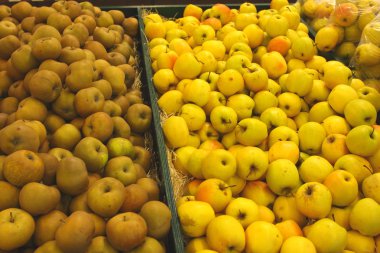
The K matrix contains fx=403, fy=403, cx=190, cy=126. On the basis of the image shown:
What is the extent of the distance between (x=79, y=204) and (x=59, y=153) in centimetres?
27

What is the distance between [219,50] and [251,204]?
1182mm

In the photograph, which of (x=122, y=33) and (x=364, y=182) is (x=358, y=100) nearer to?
(x=364, y=182)

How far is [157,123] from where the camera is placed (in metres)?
2.19

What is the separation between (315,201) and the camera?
168 centimetres

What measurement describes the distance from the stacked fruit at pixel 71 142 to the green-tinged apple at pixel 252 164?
1.33ft

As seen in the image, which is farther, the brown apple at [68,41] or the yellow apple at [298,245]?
the brown apple at [68,41]

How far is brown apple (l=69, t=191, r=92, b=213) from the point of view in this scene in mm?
1587

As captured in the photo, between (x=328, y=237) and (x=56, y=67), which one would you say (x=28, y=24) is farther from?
(x=328, y=237)

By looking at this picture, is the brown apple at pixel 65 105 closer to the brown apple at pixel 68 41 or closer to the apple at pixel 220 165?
the brown apple at pixel 68 41

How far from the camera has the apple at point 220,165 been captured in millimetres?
1817

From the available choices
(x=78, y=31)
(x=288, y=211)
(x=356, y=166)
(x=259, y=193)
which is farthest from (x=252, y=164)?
(x=78, y=31)

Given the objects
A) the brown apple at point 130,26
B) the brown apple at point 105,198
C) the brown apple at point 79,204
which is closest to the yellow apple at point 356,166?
the brown apple at point 105,198

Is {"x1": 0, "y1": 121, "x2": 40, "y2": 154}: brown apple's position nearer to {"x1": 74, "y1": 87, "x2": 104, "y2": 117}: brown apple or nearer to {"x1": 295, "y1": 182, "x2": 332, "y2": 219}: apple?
{"x1": 74, "y1": 87, "x2": 104, "y2": 117}: brown apple

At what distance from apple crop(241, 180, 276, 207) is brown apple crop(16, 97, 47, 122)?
3.36ft
